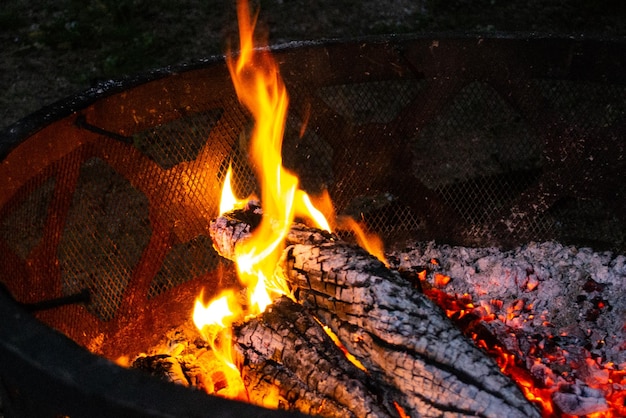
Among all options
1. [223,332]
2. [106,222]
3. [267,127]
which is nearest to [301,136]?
[267,127]

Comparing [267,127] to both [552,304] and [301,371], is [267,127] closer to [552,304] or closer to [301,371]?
[301,371]

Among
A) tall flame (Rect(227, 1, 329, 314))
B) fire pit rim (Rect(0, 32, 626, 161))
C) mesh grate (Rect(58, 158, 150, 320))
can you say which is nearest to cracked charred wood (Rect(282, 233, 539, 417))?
tall flame (Rect(227, 1, 329, 314))

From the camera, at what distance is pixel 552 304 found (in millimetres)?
3111

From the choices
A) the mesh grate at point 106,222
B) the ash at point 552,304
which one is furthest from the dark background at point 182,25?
the ash at point 552,304

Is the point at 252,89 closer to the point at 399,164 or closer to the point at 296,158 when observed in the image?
the point at 399,164

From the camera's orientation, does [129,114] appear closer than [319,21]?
Yes

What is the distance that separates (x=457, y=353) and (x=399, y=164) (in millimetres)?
1479

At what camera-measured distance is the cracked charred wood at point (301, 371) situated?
6.62 feet

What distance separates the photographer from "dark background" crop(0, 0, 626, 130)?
18.7ft

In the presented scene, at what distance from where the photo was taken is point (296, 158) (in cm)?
470

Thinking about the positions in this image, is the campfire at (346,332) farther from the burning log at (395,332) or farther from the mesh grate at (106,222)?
the mesh grate at (106,222)

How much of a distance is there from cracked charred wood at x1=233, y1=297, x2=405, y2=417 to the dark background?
3759 millimetres

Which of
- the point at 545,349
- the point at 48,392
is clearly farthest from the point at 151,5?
the point at 48,392

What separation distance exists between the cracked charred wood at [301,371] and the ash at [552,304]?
0.79 metres
